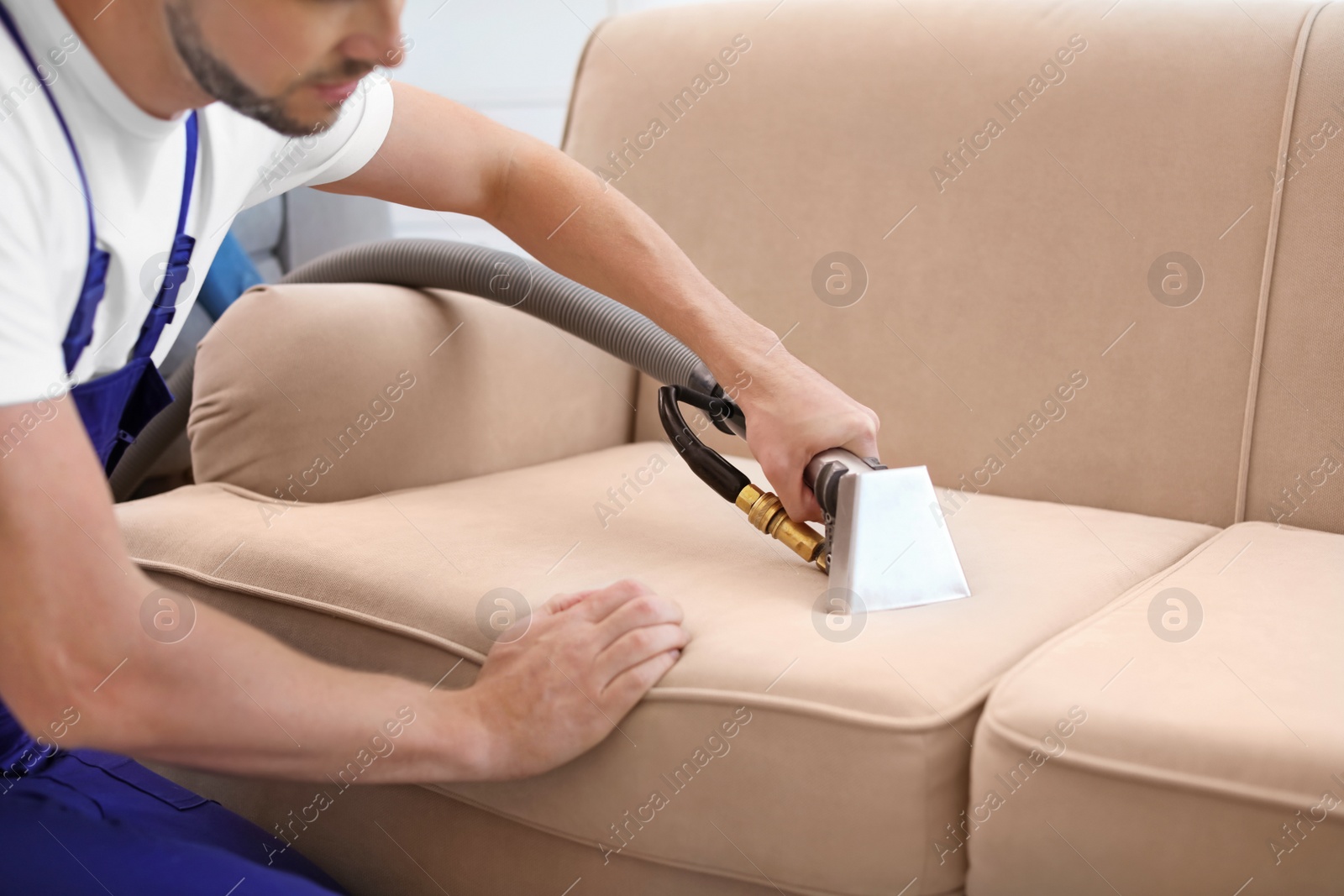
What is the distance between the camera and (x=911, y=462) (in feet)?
4.53

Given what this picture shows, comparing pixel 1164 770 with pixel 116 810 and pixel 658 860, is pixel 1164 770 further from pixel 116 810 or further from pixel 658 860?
pixel 116 810

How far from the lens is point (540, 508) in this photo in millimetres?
1186

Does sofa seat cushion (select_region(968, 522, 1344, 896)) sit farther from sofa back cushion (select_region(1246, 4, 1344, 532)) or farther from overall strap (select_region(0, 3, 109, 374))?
overall strap (select_region(0, 3, 109, 374))

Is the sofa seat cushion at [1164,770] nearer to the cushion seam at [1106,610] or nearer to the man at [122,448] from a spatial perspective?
the cushion seam at [1106,610]

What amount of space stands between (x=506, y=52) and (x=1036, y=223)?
2.43 m

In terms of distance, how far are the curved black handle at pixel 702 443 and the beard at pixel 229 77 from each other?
481mm

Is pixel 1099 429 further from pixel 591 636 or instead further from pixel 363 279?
pixel 363 279

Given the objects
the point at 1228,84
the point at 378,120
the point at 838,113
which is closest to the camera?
the point at 378,120

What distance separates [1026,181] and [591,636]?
2.66ft

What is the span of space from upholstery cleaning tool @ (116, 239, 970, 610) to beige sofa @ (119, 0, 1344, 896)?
0.04 meters

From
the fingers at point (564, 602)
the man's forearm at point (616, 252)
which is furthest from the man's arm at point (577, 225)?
the fingers at point (564, 602)

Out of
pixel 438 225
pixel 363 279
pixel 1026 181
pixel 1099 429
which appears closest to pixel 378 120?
pixel 363 279

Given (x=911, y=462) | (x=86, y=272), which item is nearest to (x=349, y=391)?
(x=86, y=272)

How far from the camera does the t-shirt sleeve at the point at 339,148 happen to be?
1045 millimetres
